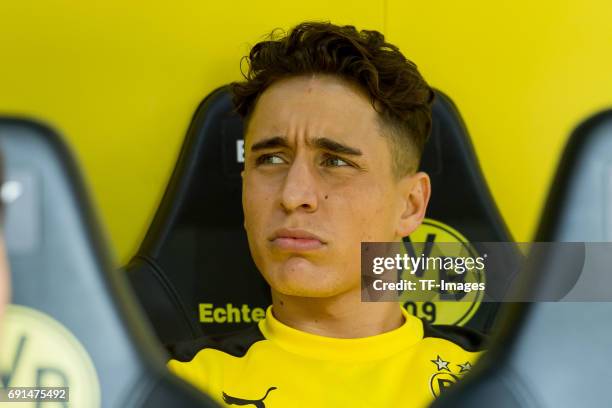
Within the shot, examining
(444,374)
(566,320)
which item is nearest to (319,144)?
(444,374)

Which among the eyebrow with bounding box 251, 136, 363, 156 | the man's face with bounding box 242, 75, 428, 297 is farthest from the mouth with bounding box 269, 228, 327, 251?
the eyebrow with bounding box 251, 136, 363, 156

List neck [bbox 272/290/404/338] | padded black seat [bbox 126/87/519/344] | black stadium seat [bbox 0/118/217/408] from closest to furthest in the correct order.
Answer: black stadium seat [bbox 0/118/217/408] < neck [bbox 272/290/404/338] < padded black seat [bbox 126/87/519/344]

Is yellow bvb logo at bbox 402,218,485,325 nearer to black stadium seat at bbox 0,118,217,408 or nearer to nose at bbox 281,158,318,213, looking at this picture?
nose at bbox 281,158,318,213

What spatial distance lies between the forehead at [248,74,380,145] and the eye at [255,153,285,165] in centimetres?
2

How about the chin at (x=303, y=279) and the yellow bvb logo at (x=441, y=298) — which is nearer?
the chin at (x=303, y=279)

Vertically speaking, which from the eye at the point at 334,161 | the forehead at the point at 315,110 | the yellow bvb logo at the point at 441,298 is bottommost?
the yellow bvb logo at the point at 441,298

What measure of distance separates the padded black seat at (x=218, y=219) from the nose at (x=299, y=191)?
422mm

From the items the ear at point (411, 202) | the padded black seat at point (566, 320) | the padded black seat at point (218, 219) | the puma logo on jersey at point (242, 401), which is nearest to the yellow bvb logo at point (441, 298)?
the padded black seat at point (218, 219)

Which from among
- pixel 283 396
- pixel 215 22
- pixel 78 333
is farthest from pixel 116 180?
pixel 78 333

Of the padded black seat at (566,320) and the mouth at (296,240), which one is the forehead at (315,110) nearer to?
the mouth at (296,240)

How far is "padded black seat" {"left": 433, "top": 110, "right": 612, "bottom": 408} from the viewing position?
1.81ft

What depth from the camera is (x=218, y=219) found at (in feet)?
4.83

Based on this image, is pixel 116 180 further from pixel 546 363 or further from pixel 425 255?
pixel 546 363

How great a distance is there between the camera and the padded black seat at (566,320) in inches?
21.8
